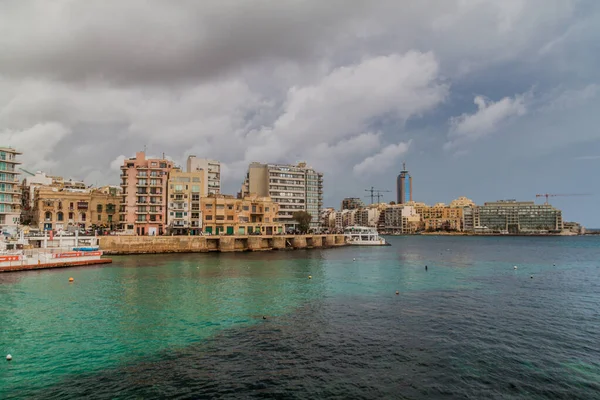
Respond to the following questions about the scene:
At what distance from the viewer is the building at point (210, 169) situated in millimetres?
130500

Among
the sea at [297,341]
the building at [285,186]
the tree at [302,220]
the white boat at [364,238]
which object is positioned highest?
the building at [285,186]

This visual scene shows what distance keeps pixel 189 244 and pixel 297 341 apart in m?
76.4

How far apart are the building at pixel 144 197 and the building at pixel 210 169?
1068 inches

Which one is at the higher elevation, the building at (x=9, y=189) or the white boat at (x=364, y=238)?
the building at (x=9, y=189)

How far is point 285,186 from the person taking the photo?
151 m

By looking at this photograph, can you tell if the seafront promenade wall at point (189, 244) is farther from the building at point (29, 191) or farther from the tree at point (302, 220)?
the building at point (29, 191)

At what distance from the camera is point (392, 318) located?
29.8 metres

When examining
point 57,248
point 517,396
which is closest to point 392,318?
point 517,396

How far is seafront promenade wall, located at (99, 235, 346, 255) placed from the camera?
292 ft

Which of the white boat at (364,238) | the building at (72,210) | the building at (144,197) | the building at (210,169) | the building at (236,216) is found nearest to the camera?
the building at (144,197)

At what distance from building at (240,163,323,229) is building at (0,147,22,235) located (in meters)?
74.1

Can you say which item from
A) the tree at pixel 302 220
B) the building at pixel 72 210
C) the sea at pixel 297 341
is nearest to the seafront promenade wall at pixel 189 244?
the building at pixel 72 210

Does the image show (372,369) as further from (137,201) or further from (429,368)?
(137,201)

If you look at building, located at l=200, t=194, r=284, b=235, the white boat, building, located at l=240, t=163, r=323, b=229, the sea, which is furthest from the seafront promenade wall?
the sea
